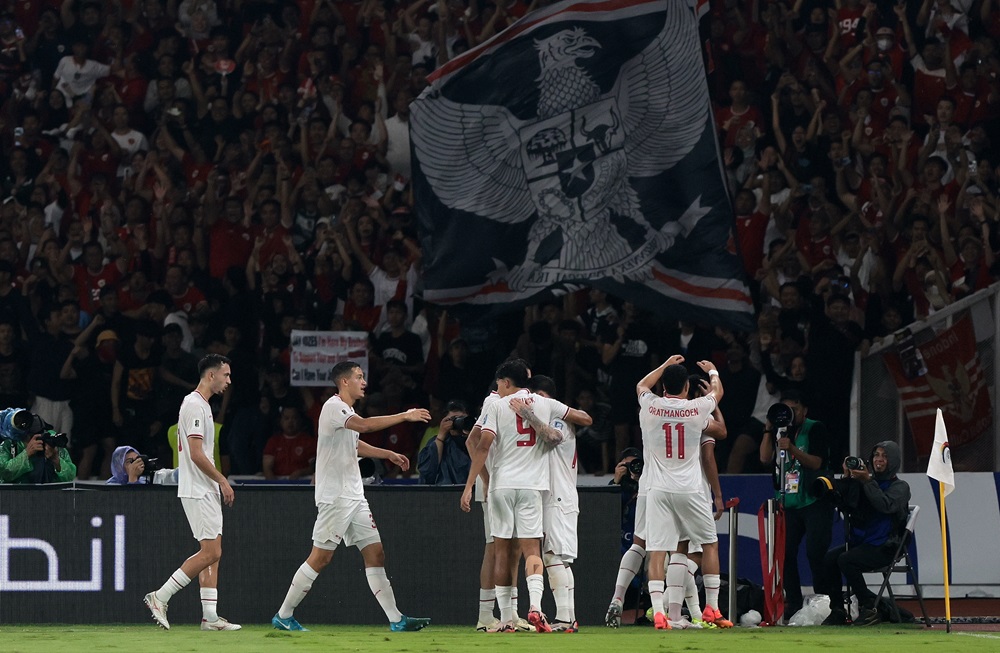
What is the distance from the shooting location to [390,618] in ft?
42.7

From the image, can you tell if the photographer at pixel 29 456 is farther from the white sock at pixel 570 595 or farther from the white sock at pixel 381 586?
the white sock at pixel 570 595

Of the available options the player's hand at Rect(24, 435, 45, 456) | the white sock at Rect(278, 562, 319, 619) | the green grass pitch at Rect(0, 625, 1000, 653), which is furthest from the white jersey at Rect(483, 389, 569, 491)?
the player's hand at Rect(24, 435, 45, 456)

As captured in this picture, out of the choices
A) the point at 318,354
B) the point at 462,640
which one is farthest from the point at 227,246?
the point at 462,640

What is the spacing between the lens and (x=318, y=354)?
17172 millimetres

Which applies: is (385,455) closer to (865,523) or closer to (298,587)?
(298,587)

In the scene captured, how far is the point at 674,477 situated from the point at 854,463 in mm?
1872

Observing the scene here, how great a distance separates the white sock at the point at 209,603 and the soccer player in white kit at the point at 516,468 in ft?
7.09

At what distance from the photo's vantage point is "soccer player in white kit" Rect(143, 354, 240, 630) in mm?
12719

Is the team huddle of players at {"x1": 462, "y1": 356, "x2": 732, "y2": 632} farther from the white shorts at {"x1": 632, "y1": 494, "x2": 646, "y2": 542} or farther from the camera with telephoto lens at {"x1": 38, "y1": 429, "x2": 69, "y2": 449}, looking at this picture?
Result: the camera with telephoto lens at {"x1": 38, "y1": 429, "x2": 69, "y2": 449}

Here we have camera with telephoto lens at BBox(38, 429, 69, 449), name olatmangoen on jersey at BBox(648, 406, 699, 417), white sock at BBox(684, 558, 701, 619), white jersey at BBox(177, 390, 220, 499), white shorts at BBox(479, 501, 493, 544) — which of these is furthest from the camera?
camera with telephoto lens at BBox(38, 429, 69, 449)

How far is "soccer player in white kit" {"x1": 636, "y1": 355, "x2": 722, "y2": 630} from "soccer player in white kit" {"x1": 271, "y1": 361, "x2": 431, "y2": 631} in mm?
2122

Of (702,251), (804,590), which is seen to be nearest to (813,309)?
(702,251)

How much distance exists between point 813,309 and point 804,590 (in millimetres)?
2908

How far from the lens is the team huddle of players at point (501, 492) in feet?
41.9
